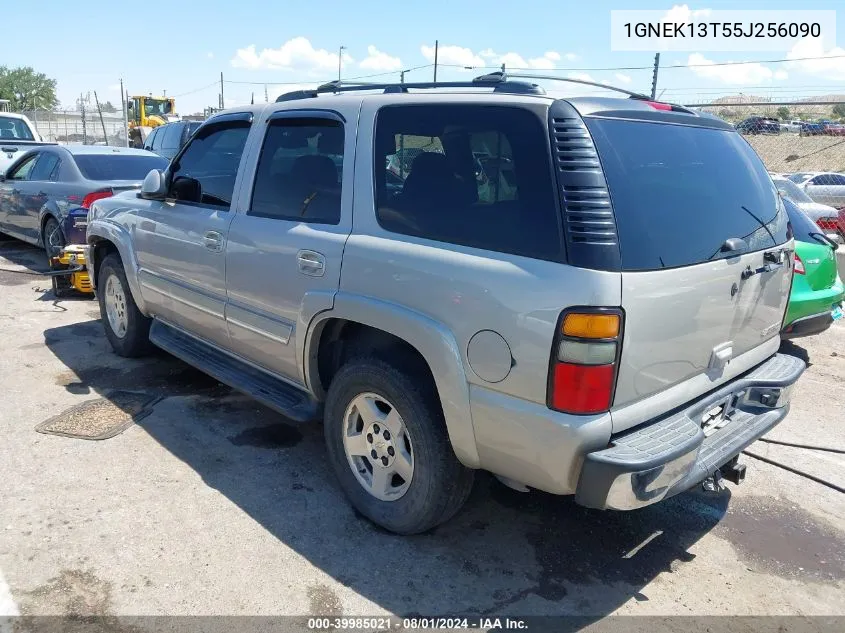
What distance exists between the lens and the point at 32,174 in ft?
29.5

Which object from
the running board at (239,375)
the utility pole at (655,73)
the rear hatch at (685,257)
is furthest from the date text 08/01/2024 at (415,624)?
the utility pole at (655,73)

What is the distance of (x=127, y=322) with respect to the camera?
17.6ft

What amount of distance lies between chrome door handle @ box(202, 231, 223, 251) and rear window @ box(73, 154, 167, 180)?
4.75 meters

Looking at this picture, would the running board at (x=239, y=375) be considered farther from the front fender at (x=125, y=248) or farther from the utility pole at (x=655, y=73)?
the utility pole at (x=655, y=73)

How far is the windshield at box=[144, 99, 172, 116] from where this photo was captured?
33406 millimetres

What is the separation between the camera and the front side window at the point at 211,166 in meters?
4.05

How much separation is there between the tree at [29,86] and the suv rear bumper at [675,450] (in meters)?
72.3

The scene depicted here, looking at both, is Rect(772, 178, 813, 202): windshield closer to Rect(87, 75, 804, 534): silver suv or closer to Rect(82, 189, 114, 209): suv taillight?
Rect(87, 75, 804, 534): silver suv

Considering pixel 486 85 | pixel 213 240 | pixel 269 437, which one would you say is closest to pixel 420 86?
pixel 486 85

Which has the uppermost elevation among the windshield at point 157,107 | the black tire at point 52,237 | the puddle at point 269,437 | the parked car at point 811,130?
the windshield at point 157,107

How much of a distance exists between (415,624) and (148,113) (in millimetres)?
35413

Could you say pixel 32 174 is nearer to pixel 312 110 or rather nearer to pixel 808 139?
pixel 312 110

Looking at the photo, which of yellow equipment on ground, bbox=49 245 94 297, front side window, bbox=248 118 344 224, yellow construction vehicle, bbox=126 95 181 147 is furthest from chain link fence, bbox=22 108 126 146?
front side window, bbox=248 118 344 224

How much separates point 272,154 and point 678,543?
9.74 feet
